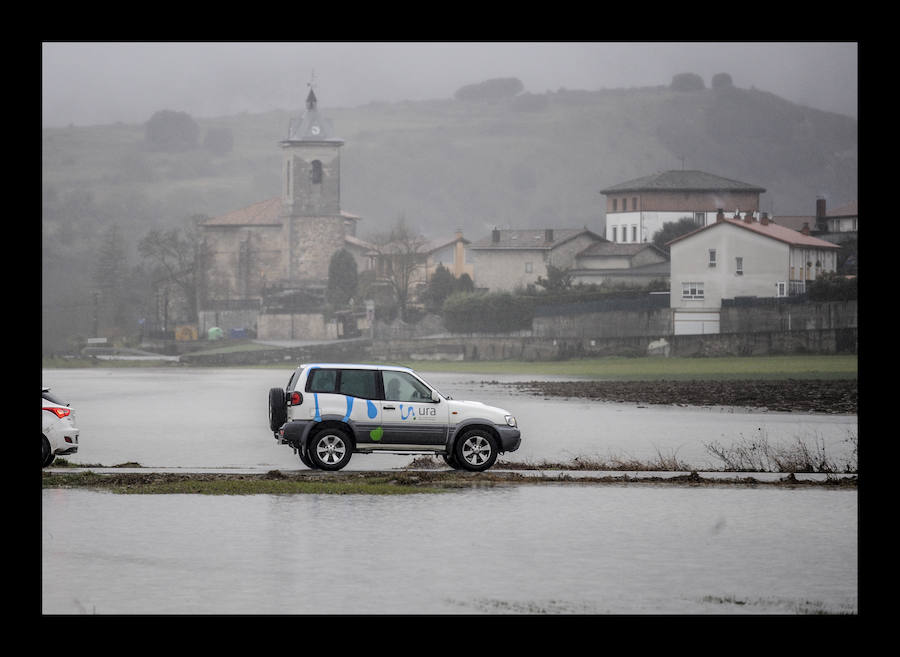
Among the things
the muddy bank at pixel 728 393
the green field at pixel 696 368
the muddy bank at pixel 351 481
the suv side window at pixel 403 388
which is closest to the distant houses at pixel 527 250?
the green field at pixel 696 368

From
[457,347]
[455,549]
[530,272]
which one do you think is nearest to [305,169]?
[530,272]

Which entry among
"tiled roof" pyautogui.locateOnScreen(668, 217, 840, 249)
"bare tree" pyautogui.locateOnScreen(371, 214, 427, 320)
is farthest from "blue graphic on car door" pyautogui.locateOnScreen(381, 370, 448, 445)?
"bare tree" pyautogui.locateOnScreen(371, 214, 427, 320)

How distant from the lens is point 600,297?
391 feet

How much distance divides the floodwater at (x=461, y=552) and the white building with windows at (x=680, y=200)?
475 feet

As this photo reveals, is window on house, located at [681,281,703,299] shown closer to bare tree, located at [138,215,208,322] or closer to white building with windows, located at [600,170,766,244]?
white building with windows, located at [600,170,766,244]

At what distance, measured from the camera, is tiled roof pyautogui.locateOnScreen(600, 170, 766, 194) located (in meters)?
170

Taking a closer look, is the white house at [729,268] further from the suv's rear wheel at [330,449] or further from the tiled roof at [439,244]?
the suv's rear wheel at [330,449]

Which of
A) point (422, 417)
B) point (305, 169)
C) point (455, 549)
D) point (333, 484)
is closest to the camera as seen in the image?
point (455, 549)

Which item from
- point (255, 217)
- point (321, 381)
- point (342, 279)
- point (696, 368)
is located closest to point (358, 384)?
point (321, 381)

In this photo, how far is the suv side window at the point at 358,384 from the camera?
80.1 feet

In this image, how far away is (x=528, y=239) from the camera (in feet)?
500
